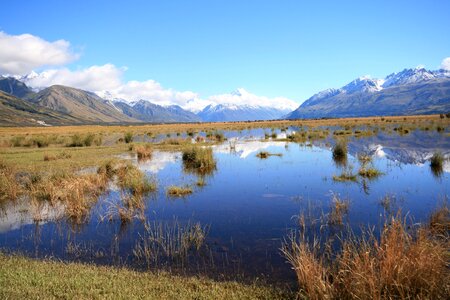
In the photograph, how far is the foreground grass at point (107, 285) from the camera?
7.61 meters

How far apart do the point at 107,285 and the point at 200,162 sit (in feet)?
63.4

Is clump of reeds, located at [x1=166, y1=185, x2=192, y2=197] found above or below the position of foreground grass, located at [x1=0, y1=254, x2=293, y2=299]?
above

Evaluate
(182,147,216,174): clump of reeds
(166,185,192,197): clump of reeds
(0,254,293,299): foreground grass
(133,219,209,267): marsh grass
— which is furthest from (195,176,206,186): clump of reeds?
(0,254,293,299): foreground grass

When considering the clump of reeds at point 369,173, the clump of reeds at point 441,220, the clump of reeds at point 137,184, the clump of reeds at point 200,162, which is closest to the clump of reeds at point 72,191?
the clump of reeds at point 137,184

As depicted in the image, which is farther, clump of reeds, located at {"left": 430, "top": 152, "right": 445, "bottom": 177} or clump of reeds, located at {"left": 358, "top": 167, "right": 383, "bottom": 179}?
clump of reeds, located at {"left": 430, "top": 152, "right": 445, "bottom": 177}

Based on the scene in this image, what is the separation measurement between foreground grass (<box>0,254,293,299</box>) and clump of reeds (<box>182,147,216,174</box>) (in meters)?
16.5

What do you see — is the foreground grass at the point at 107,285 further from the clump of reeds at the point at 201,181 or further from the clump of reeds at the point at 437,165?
the clump of reeds at the point at 437,165

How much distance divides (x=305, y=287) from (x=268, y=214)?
6.72 metres

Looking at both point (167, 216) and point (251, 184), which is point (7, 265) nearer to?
point (167, 216)

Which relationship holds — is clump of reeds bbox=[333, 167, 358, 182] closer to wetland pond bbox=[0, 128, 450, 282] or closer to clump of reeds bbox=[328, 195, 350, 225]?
wetland pond bbox=[0, 128, 450, 282]

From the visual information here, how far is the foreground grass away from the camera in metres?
7.61

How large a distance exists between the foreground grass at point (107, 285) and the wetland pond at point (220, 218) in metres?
0.94

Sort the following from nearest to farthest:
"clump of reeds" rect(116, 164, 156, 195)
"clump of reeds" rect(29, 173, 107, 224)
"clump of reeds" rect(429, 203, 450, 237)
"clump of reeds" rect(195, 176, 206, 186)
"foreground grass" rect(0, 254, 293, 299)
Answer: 1. "foreground grass" rect(0, 254, 293, 299)
2. "clump of reeds" rect(429, 203, 450, 237)
3. "clump of reeds" rect(29, 173, 107, 224)
4. "clump of reeds" rect(116, 164, 156, 195)
5. "clump of reeds" rect(195, 176, 206, 186)

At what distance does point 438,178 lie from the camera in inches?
771
